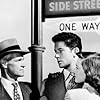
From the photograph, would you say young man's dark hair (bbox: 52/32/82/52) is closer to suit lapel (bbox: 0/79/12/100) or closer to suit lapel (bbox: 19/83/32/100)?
suit lapel (bbox: 19/83/32/100)

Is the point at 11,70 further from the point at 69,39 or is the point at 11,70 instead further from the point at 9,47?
the point at 69,39

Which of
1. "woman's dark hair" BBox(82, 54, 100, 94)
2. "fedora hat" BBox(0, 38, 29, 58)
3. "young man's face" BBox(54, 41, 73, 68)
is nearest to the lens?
"woman's dark hair" BBox(82, 54, 100, 94)

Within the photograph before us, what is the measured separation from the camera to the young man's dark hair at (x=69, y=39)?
2.69m

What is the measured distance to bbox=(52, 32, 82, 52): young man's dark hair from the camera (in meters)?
2.69

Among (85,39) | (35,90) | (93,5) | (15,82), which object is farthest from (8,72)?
(93,5)

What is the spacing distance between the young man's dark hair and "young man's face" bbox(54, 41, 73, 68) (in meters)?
0.03

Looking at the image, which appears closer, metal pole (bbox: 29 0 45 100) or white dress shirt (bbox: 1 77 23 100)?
metal pole (bbox: 29 0 45 100)

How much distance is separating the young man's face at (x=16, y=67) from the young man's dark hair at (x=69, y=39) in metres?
0.37

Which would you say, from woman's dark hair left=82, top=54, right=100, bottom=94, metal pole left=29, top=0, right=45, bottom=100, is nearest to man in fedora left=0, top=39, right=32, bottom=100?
metal pole left=29, top=0, right=45, bottom=100

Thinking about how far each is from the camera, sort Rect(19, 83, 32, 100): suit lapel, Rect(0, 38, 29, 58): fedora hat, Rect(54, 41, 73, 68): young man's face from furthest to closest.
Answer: Rect(0, 38, 29, 58): fedora hat → Rect(19, 83, 32, 100): suit lapel → Rect(54, 41, 73, 68): young man's face

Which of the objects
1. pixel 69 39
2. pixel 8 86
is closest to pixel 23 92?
pixel 8 86

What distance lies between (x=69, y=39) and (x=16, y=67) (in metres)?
0.55

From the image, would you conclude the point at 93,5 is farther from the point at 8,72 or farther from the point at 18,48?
the point at 8,72

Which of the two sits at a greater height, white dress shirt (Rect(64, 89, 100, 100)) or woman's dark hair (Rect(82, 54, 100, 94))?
woman's dark hair (Rect(82, 54, 100, 94))
